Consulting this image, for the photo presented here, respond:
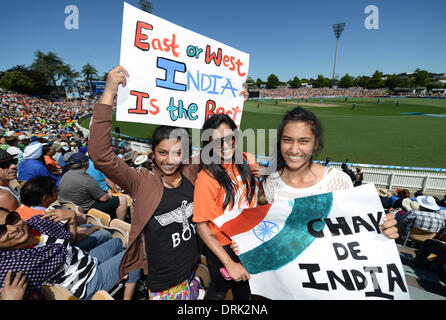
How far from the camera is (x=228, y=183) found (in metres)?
1.89

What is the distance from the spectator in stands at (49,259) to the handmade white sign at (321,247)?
139 centimetres

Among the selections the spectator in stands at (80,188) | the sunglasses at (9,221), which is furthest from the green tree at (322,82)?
the sunglasses at (9,221)

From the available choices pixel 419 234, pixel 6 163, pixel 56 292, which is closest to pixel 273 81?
pixel 419 234

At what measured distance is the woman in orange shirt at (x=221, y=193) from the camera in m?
1.73

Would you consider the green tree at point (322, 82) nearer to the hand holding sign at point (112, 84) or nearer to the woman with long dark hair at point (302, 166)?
the woman with long dark hair at point (302, 166)

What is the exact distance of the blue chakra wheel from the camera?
174 centimetres

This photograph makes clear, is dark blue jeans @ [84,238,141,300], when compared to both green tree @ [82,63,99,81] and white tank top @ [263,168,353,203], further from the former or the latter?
green tree @ [82,63,99,81]

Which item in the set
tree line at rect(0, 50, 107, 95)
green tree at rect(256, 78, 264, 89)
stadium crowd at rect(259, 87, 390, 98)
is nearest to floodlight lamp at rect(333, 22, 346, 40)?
stadium crowd at rect(259, 87, 390, 98)

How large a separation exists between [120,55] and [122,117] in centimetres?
64

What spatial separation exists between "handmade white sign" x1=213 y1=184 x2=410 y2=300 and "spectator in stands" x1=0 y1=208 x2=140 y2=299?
1392mm

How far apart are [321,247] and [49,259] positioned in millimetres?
2410

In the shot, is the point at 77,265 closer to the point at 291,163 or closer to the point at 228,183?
the point at 228,183

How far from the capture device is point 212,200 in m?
1.74
